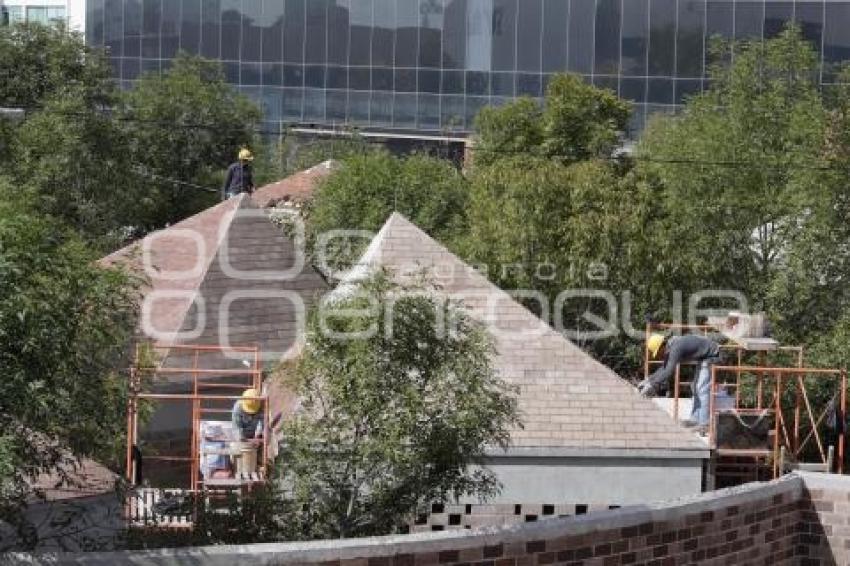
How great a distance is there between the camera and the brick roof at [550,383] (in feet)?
60.7

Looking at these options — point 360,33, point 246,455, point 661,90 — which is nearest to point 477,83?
point 360,33

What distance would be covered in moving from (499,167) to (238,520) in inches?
823

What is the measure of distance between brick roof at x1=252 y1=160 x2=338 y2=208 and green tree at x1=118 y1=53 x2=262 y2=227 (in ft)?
12.8

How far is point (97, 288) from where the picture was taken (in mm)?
11836

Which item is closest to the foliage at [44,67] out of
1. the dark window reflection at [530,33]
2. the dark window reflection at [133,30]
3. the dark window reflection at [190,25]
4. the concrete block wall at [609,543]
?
the dark window reflection at [530,33]

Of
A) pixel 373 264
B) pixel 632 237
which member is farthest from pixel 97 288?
pixel 632 237

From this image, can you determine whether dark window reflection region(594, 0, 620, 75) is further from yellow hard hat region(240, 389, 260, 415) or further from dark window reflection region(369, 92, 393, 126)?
yellow hard hat region(240, 389, 260, 415)

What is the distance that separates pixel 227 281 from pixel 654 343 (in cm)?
569

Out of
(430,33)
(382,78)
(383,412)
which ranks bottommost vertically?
(383,412)

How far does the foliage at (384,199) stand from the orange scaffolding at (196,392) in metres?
11.8

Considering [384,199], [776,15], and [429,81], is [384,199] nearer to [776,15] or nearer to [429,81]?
[776,15]

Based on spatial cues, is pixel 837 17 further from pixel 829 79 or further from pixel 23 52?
pixel 23 52

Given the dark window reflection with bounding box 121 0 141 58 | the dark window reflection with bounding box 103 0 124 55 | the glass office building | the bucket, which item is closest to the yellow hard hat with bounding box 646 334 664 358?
the bucket

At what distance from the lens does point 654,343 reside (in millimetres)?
23016
